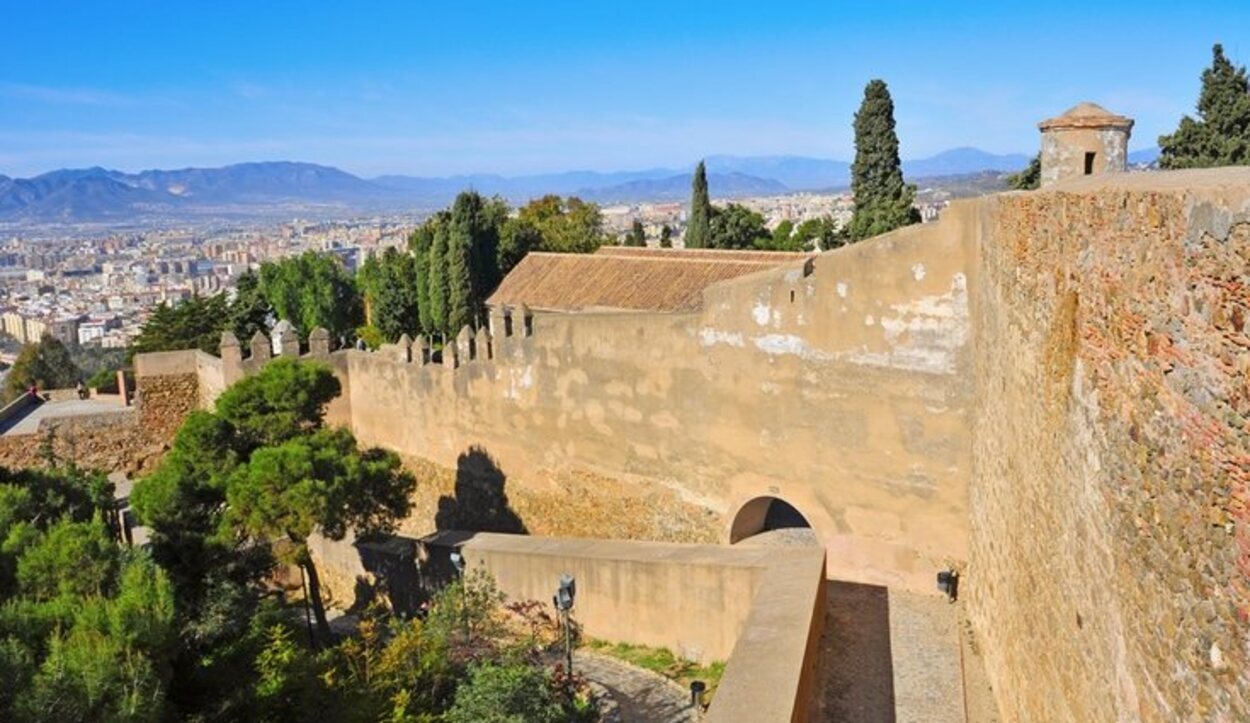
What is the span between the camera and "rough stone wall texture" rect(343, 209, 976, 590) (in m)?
11.1

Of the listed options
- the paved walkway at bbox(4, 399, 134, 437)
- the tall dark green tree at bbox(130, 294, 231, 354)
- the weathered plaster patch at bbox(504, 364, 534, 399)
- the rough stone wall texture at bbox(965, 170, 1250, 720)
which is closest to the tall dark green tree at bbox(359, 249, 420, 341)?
the tall dark green tree at bbox(130, 294, 231, 354)

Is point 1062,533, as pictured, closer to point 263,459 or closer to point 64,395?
point 263,459

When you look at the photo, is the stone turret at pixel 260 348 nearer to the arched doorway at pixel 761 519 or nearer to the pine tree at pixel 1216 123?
the arched doorway at pixel 761 519

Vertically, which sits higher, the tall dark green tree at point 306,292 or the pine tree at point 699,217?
the pine tree at point 699,217

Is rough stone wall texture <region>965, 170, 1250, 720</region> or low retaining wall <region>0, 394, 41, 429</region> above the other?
rough stone wall texture <region>965, 170, 1250, 720</region>

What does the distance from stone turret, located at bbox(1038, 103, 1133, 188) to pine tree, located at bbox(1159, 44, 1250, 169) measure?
12724 millimetres

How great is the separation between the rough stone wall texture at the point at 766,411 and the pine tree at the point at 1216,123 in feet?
48.1

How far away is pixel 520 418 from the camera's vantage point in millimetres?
15867

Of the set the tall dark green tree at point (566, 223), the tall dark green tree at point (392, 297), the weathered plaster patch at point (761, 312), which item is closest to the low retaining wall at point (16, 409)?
the tall dark green tree at point (392, 297)

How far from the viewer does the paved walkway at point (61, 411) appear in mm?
22656

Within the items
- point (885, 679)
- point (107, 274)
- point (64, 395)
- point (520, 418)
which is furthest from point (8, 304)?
point (885, 679)

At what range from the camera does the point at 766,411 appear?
1270cm

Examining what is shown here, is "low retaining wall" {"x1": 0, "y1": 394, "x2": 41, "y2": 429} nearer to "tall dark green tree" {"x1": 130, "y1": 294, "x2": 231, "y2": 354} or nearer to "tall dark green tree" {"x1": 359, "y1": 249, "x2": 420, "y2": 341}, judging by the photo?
"tall dark green tree" {"x1": 130, "y1": 294, "x2": 231, "y2": 354}

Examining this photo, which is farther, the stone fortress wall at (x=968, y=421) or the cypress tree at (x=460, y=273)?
the cypress tree at (x=460, y=273)
